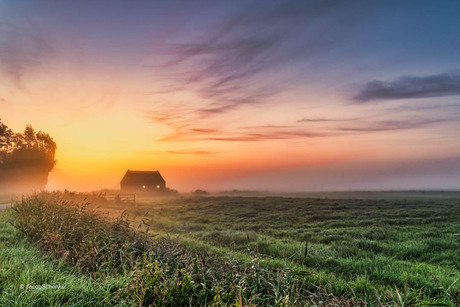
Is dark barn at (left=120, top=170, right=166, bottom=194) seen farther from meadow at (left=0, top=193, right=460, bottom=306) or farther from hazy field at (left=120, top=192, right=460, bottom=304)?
meadow at (left=0, top=193, right=460, bottom=306)

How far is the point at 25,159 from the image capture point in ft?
154

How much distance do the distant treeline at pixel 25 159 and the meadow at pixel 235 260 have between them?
38.1 metres

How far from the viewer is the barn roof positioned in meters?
58.7

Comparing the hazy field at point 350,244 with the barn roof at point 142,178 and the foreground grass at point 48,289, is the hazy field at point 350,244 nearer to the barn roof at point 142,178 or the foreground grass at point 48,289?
the foreground grass at point 48,289

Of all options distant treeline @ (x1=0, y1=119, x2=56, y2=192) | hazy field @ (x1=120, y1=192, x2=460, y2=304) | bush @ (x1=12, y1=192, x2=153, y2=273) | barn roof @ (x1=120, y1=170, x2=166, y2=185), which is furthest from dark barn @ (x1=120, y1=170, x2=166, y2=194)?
bush @ (x1=12, y1=192, x2=153, y2=273)

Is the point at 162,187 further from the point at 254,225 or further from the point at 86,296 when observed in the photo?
the point at 86,296

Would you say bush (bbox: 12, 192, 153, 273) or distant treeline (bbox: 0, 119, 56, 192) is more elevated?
distant treeline (bbox: 0, 119, 56, 192)

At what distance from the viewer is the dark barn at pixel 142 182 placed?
5847 cm

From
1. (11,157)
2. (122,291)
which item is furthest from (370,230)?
(11,157)

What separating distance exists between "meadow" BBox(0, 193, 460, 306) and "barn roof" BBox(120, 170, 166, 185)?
42388mm

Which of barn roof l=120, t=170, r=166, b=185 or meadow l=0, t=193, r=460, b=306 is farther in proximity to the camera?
barn roof l=120, t=170, r=166, b=185

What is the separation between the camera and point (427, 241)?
1165 centimetres

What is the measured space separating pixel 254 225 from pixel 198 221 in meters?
4.08

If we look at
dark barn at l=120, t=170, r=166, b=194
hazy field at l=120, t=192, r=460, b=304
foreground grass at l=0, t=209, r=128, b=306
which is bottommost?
hazy field at l=120, t=192, r=460, b=304
